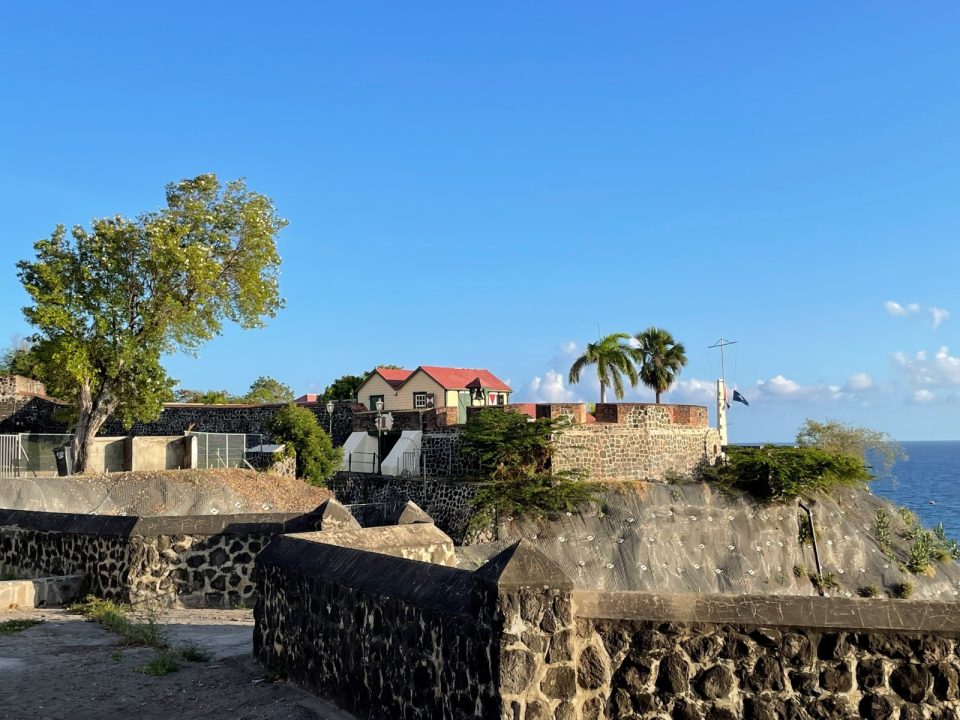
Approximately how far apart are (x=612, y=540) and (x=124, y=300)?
20.1 meters

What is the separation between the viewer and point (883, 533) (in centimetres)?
3241

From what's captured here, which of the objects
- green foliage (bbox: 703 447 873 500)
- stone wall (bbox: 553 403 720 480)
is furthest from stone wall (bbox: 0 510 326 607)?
green foliage (bbox: 703 447 873 500)

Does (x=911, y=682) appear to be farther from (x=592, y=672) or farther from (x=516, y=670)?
(x=516, y=670)

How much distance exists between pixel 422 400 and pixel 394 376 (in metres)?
3.81

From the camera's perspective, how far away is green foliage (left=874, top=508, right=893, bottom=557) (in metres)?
31.8

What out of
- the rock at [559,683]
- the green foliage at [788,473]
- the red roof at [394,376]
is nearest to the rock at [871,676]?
the rock at [559,683]

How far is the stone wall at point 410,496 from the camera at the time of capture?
32281 millimetres

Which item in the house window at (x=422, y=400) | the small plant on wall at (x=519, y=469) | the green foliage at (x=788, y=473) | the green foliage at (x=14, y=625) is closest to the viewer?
the green foliage at (x=14, y=625)

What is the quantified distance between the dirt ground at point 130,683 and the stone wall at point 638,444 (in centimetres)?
2553

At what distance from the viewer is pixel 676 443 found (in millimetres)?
36625

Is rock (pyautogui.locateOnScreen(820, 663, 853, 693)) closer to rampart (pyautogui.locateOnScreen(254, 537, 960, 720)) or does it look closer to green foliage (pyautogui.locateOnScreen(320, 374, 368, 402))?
rampart (pyautogui.locateOnScreen(254, 537, 960, 720))

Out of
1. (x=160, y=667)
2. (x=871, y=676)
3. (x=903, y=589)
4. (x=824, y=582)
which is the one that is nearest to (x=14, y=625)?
(x=160, y=667)

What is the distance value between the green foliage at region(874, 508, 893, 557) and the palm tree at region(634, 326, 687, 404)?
558 inches

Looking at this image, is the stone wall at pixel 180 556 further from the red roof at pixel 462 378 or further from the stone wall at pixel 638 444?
the red roof at pixel 462 378
